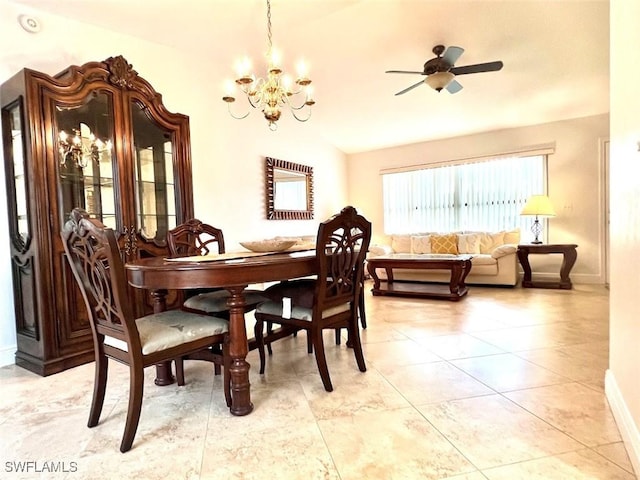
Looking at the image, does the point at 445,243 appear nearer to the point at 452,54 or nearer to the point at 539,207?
the point at 539,207

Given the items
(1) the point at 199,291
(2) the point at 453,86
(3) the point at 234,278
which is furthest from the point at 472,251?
(3) the point at 234,278

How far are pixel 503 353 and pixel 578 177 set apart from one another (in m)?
3.80

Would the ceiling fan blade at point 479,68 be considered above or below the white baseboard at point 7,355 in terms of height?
above

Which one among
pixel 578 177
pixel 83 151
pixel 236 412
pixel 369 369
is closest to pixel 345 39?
pixel 83 151

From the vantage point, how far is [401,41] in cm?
341

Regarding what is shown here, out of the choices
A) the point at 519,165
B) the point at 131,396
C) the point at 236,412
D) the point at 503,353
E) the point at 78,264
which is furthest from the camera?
the point at 519,165

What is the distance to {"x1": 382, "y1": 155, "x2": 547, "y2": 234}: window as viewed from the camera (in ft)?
17.4

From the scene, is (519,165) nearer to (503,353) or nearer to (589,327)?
(589,327)

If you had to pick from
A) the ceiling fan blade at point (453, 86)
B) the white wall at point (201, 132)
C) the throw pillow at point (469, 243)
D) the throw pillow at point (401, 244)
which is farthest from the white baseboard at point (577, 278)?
the white wall at point (201, 132)

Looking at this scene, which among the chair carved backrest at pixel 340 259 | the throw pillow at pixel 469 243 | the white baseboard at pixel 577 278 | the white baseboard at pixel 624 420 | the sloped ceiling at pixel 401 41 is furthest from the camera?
the throw pillow at pixel 469 243

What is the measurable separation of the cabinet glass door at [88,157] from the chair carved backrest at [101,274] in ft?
3.52

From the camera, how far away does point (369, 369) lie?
7.16ft

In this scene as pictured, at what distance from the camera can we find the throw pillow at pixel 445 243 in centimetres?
526

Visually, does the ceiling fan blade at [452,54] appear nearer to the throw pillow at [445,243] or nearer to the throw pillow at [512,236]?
the throw pillow at [445,243]
